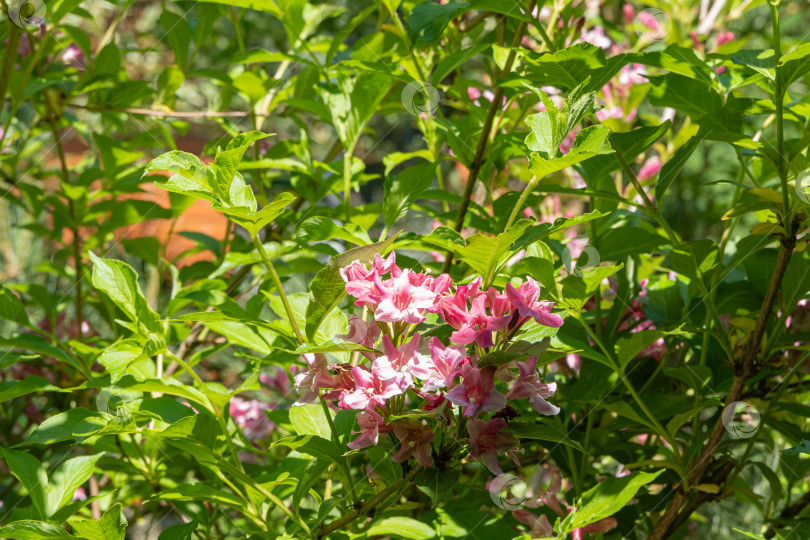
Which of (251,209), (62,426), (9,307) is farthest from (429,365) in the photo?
(9,307)

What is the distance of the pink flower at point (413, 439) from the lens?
1.44 feet

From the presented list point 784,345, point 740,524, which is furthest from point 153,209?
point 740,524

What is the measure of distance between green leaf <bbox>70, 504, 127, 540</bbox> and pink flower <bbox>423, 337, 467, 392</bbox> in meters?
0.20

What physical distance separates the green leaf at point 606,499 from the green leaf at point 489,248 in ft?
0.51

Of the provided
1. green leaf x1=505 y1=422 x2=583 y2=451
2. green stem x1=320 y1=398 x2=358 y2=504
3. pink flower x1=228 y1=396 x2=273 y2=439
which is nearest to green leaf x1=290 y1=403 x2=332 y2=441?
green stem x1=320 y1=398 x2=358 y2=504

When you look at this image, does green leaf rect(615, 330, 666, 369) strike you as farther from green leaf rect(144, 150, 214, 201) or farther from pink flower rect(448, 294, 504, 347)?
green leaf rect(144, 150, 214, 201)

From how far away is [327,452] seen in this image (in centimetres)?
47

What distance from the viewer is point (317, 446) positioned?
1.52 feet

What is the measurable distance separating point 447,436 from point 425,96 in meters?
0.28

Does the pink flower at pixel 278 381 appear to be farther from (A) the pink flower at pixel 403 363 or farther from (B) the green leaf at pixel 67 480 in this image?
(A) the pink flower at pixel 403 363

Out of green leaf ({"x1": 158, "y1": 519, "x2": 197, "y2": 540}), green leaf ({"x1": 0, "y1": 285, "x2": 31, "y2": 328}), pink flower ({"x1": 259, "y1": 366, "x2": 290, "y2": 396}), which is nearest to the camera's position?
green leaf ({"x1": 158, "y1": 519, "x2": 197, "y2": 540})

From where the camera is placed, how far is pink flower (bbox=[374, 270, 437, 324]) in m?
0.42

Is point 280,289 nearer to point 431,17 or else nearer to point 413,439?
point 413,439

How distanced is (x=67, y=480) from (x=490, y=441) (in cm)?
32
